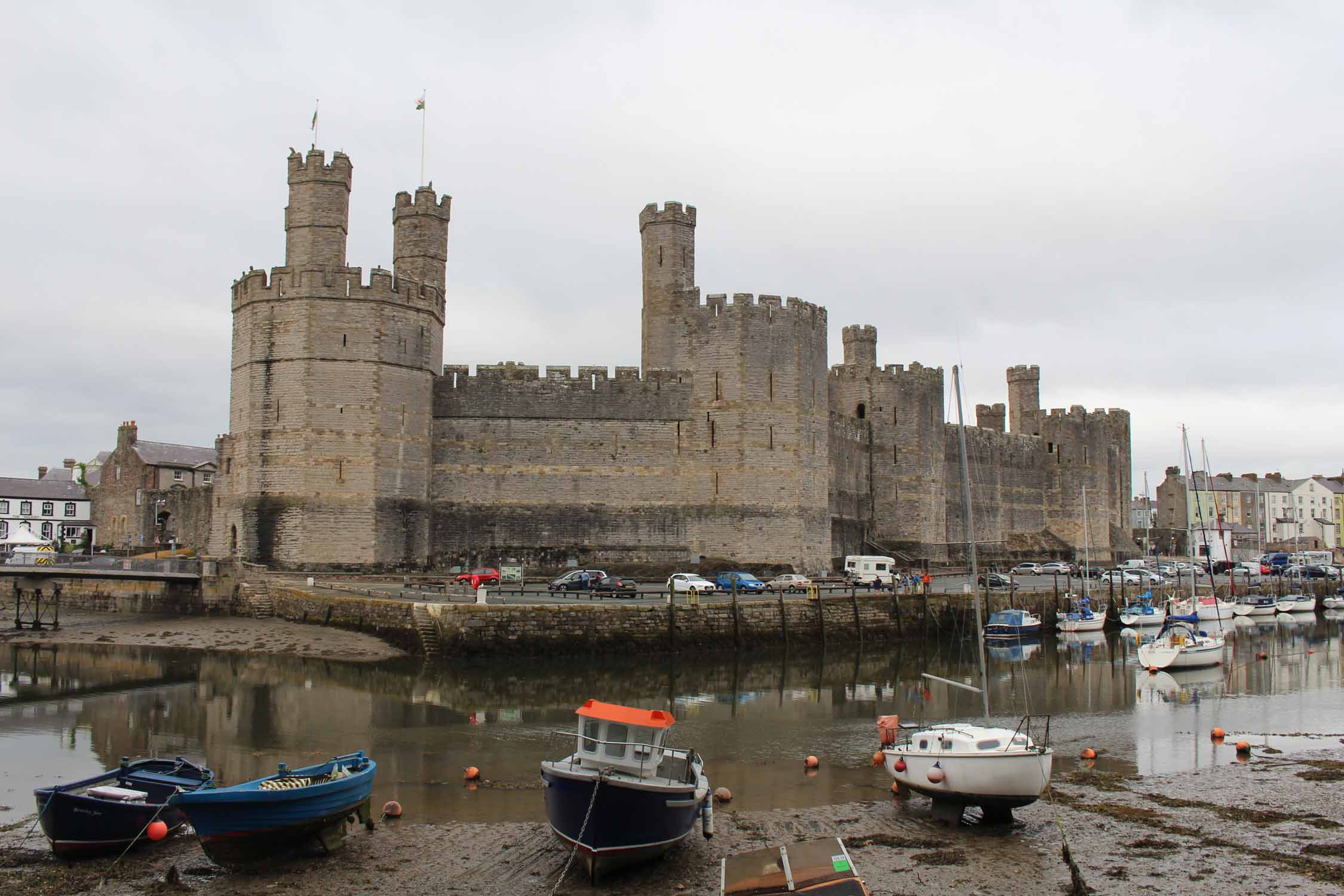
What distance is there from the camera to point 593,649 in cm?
2636

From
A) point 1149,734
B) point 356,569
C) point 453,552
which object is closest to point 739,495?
point 453,552

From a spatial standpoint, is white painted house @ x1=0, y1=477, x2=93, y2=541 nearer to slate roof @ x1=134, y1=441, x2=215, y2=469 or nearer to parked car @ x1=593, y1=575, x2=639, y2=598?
slate roof @ x1=134, y1=441, x2=215, y2=469

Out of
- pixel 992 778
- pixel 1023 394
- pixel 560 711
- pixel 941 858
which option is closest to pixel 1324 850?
pixel 992 778

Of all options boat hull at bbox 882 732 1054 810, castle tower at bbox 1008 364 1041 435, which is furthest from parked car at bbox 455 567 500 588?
castle tower at bbox 1008 364 1041 435

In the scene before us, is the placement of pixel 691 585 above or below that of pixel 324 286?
below

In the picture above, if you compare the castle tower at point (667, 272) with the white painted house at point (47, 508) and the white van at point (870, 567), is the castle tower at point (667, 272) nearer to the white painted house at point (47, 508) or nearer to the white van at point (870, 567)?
the white van at point (870, 567)

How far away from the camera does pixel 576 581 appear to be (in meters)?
30.5

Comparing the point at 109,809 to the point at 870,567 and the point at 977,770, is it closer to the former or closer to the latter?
the point at 977,770

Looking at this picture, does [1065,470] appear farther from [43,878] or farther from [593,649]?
[43,878]

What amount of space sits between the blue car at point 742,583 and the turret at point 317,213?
1558 cm

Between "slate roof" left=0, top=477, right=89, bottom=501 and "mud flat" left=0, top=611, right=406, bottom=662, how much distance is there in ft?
113

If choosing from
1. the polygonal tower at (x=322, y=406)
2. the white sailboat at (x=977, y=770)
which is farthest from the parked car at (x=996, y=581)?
the white sailboat at (x=977, y=770)

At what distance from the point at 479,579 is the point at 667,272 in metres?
14.5

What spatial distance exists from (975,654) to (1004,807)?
17.8m
